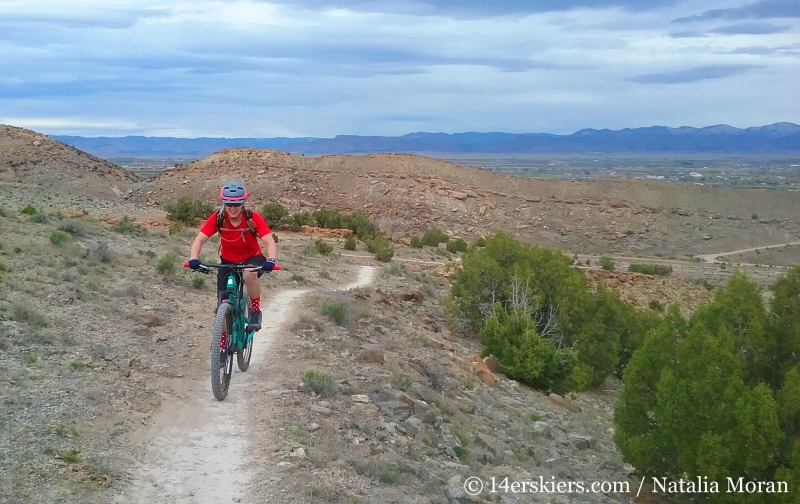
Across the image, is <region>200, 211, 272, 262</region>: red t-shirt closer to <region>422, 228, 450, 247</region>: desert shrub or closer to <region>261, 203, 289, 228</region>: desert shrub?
<region>261, 203, 289, 228</region>: desert shrub

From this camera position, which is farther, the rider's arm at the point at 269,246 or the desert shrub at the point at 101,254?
the desert shrub at the point at 101,254

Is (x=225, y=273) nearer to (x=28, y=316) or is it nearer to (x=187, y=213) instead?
(x=28, y=316)

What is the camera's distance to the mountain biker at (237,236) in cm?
738

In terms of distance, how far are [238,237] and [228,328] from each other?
0.90m

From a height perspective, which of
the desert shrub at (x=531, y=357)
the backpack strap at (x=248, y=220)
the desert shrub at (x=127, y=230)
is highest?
the backpack strap at (x=248, y=220)

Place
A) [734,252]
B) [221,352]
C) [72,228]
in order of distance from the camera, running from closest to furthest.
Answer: [221,352]
[72,228]
[734,252]

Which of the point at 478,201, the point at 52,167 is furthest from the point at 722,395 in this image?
the point at 52,167

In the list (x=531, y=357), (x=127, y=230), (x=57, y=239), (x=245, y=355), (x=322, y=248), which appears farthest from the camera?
(x=322, y=248)

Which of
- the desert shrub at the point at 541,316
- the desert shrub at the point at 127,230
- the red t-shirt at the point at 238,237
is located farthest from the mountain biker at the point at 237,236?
the desert shrub at the point at 127,230

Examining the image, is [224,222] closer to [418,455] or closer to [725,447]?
[418,455]

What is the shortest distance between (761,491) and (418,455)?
11.6 ft

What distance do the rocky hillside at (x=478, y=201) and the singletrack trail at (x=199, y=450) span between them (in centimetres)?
3689

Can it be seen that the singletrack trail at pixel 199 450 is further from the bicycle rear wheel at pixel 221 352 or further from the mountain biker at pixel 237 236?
the mountain biker at pixel 237 236

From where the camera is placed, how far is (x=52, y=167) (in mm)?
48562
